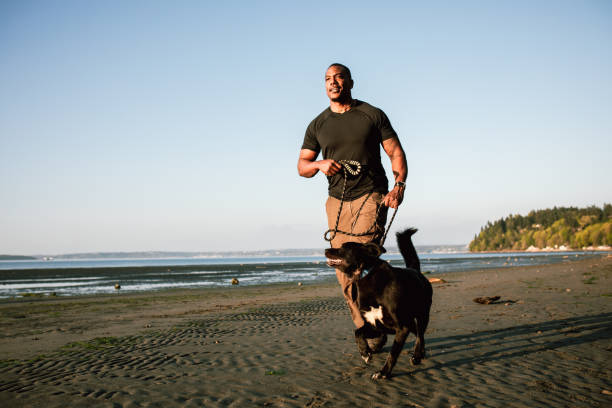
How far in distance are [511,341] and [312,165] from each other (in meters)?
3.59

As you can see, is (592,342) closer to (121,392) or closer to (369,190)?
(369,190)

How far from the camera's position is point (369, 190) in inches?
167

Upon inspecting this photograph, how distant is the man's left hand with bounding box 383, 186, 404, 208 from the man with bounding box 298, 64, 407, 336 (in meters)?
0.03

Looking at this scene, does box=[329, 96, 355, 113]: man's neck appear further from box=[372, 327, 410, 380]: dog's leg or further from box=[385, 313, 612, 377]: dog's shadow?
box=[385, 313, 612, 377]: dog's shadow

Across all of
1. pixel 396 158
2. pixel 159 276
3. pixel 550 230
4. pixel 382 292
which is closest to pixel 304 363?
pixel 382 292

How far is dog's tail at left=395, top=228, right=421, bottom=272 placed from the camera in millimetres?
4871

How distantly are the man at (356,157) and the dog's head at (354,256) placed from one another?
322 mm

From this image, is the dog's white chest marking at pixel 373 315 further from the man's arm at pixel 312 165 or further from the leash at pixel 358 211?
the man's arm at pixel 312 165

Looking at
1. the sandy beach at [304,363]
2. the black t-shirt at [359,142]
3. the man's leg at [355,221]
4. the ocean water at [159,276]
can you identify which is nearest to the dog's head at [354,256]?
the man's leg at [355,221]

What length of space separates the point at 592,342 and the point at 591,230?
12356cm

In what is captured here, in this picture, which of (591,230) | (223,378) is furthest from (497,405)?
(591,230)

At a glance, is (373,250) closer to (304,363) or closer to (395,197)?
(395,197)

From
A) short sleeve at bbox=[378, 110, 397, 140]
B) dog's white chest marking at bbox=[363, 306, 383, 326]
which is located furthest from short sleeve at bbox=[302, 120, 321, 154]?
dog's white chest marking at bbox=[363, 306, 383, 326]

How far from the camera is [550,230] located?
5202 inches
